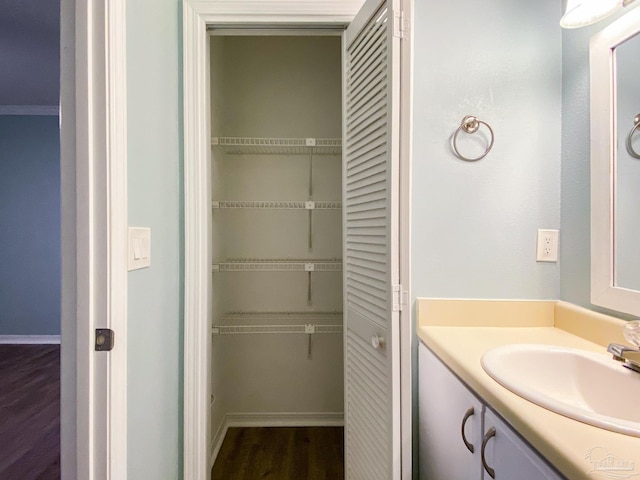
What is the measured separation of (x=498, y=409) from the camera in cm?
78

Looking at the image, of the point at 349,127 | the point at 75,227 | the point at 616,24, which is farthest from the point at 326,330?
the point at 616,24

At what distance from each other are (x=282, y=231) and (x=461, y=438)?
60.7 inches

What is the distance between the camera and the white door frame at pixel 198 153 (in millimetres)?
1373

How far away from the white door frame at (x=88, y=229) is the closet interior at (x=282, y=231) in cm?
131

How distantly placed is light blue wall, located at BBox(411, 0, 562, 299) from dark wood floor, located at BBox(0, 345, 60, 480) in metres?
2.19

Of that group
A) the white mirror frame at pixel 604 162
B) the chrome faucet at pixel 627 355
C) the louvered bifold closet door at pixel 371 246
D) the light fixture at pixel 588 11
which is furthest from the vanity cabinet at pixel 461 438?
the light fixture at pixel 588 11

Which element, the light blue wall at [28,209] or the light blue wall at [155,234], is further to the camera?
the light blue wall at [28,209]

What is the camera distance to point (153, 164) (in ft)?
3.74

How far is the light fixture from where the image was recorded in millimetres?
1024

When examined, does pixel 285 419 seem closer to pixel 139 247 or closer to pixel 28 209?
pixel 139 247

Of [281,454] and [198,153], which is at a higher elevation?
[198,153]

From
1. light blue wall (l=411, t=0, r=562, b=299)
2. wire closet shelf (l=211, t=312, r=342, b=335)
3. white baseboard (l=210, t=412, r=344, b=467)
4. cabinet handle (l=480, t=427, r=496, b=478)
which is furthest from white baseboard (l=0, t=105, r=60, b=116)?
cabinet handle (l=480, t=427, r=496, b=478)

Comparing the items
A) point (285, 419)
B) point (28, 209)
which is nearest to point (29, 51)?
point (28, 209)

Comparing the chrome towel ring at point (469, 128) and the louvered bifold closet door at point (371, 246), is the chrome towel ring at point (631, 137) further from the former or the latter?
the louvered bifold closet door at point (371, 246)
